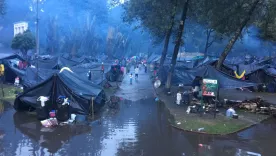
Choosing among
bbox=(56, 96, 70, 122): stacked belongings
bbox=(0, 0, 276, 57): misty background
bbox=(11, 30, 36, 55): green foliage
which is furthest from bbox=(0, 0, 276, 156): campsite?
bbox=(0, 0, 276, 57): misty background

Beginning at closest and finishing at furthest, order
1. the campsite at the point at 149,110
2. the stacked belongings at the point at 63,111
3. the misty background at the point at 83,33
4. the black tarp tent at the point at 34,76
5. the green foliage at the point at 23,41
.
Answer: the campsite at the point at 149,110 < the stacked belongings at the point at 63,111 < the black tarp tent at the point at 34,76 < the green foliage at the point at 23,41 < the misty background at the point at 83,33

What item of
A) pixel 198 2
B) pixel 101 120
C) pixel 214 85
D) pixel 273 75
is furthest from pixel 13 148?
pixel 273 75

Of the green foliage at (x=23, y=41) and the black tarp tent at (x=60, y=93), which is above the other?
the green foliage at (x=23, y=41)

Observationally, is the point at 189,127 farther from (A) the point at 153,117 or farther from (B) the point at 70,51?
(B) the point at 70,51

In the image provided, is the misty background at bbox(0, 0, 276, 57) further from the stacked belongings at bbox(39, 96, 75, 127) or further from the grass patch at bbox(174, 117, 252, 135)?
the stacked belongings at bbox(39, 96, 75, 127)

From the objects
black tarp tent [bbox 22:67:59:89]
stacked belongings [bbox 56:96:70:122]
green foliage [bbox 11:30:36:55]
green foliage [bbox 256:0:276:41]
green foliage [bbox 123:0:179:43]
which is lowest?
stacked belongings [bbox 56:96:70:122]

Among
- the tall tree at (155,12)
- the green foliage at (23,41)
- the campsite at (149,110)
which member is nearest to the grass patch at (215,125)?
the campsite at (149,110)

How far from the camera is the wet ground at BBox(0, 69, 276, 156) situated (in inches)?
388

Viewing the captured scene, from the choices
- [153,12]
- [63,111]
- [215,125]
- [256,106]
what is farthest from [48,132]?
[153,12]

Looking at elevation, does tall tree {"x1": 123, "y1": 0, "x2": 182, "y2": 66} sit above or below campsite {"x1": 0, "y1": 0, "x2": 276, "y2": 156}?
above

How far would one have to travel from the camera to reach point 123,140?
1102 centimetres

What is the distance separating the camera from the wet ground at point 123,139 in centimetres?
984

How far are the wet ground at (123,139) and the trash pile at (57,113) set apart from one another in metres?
Result: 0.46

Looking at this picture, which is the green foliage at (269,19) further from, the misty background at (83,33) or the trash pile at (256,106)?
the misty background at (83,33)
